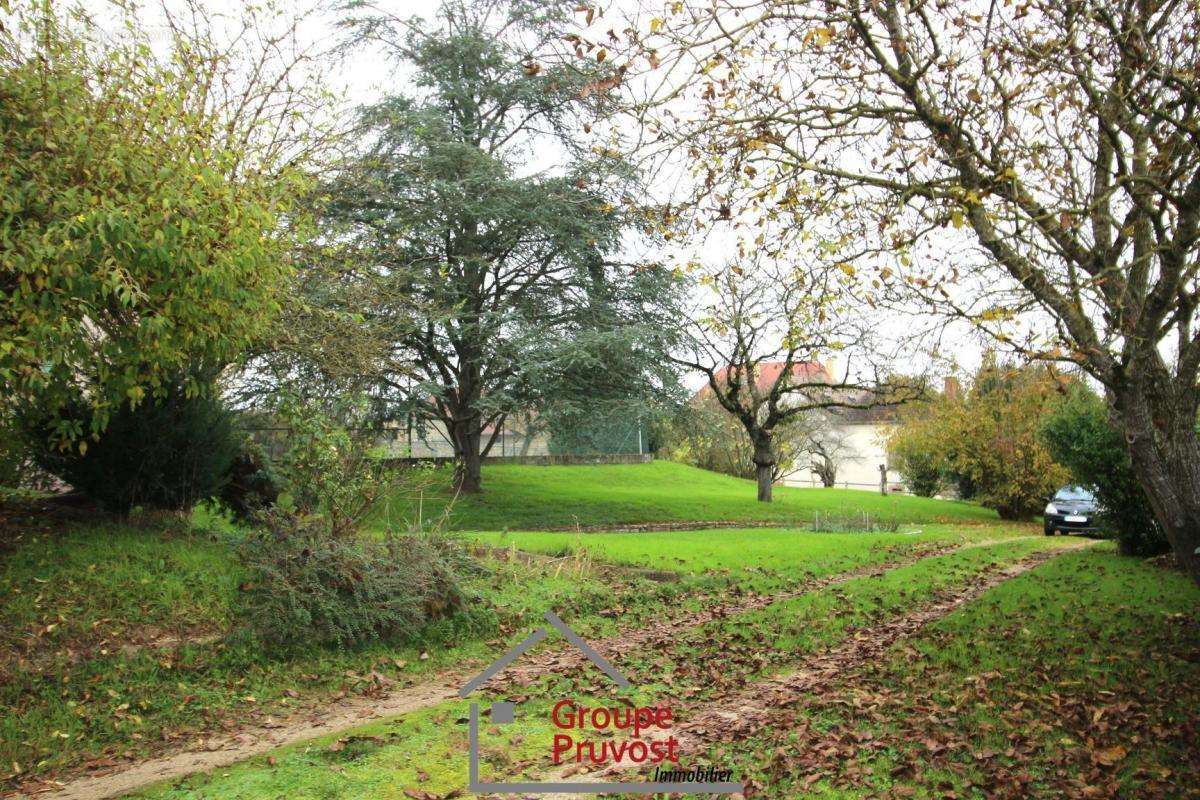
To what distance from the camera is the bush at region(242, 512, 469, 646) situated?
7.71 meters

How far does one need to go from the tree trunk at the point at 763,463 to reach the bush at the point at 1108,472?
1344cm

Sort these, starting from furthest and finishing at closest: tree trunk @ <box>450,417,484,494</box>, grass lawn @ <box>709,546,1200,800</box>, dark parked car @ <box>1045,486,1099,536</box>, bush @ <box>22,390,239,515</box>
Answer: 1. tree trunk @ <box>450,417,484,494</box>
2. dark parked car @ <box>1045,486,1099,536</box>
3. bush @ <box>22,390,239,515</box>
4. grass lawn @ <box>709,546,1200,800</box>

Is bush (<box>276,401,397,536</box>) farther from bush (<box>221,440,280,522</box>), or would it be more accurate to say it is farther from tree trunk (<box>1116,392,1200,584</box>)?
tree trunk (<box>1116,392,1200,584</box>)

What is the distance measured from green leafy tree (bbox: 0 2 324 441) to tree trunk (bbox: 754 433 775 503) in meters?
22.0

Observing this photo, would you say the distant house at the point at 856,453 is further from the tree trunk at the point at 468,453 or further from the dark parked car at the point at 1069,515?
the tree trunk at the point at 468,453

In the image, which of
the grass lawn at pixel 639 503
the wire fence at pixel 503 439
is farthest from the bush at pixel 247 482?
the grass lawn at pixel 639 503

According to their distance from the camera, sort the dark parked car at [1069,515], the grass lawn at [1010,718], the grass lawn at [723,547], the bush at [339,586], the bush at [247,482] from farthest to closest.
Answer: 1. the dark parked car at [1069,515]
2. the grass lawn at [723,547]
3. the bush at [247,482]
4. the bush at [339,586]
5. the grass lawn at [1010,718]

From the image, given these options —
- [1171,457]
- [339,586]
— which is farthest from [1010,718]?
[339,586]

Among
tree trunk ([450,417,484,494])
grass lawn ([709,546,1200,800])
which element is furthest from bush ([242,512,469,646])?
tree trunk ([450,417,484,494])

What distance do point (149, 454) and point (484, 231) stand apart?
1486 centimetres

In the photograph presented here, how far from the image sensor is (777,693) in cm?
673

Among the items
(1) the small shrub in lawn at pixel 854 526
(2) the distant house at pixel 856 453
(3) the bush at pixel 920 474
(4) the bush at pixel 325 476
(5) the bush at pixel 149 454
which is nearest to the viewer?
(5) the bush at pixel 149 454

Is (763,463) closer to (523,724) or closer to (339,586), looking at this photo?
(339,586)

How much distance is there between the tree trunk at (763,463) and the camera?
28.5 m
